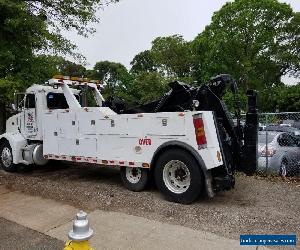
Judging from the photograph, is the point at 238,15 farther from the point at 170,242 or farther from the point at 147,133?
the point at 170,242

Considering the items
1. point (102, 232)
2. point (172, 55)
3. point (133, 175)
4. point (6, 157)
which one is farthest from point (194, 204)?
point (172, 55)

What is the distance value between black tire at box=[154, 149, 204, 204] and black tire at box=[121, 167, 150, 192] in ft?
1.47

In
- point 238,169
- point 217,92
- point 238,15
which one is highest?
point 238,15

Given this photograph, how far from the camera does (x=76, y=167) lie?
1143cm

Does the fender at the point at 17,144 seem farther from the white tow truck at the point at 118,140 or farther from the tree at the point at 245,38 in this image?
the tree at the point at 245,38

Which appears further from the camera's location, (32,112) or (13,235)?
(32,112)

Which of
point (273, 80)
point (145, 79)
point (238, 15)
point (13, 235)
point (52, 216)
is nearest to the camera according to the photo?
point (13, 235)

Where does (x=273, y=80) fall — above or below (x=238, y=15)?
below

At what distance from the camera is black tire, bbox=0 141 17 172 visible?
10.8 m

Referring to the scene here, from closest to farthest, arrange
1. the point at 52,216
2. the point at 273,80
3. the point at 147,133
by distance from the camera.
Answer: the point at 52,216 < the point at 147,133 < the point at 273,80

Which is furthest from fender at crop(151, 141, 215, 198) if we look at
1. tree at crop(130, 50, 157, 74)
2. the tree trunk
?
tree at crop(130, 50, 157, 74)

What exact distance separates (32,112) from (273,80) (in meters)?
37.9

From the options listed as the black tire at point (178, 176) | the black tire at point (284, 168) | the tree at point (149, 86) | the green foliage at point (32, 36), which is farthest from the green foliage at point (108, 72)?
the black tire at point (178, 176)

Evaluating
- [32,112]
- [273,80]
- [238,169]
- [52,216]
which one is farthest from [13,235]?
[273,80]
